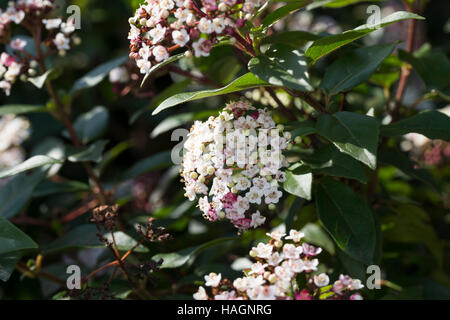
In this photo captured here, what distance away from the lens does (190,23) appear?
1.10 m

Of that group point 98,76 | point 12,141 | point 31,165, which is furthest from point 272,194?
point 12,141

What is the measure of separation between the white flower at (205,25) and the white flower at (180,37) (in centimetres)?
4

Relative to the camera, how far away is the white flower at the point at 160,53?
1.15m

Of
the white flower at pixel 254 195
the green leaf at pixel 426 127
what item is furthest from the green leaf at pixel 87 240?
the green leaf at pixel 426 127

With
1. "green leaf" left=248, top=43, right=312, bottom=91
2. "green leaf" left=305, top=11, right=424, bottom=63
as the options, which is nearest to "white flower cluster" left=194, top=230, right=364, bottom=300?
"green leaf" left=248, top=43, right=312, bottom=91

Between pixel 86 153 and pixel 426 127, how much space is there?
1006 mm

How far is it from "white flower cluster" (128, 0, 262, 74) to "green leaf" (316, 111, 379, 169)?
307 mm

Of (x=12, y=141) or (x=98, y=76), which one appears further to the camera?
(x=12, y=141)

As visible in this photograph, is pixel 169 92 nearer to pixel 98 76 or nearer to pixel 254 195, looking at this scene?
pixel 98 76

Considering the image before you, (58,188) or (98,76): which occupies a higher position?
(98,76)

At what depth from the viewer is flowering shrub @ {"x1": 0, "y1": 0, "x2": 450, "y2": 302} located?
114 centimetres

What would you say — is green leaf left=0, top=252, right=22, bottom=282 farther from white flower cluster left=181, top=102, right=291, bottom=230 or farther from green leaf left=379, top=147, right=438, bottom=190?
green leaf left=379, top=147, right=438, bottom=190
